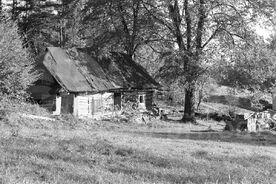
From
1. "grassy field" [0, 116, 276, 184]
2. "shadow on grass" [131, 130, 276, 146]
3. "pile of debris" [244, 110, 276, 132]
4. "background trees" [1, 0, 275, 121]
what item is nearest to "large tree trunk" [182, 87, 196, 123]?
"background trees" [1, 0, 275, 121]

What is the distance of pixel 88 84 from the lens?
89.2ft

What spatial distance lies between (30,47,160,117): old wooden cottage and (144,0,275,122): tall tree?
499cm

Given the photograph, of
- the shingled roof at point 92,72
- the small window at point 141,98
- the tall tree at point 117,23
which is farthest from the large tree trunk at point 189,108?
the tall tree at point 117,23

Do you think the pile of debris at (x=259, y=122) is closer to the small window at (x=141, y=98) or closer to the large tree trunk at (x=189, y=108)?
the large tree trunk at (x=189, y=108)

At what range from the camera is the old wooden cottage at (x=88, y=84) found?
25234mm

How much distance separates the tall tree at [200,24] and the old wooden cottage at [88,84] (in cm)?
499

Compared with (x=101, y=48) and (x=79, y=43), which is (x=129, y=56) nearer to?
(x=101, y=48)

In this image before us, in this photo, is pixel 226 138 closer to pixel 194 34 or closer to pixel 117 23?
pixel 194 34

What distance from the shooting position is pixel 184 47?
28781mm

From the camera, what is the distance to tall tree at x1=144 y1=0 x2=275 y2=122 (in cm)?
2653

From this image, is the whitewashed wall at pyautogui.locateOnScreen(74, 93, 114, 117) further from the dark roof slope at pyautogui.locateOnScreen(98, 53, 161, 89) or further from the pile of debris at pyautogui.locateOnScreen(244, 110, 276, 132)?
the pile of debris at pyautogui.locateOnScreen(244, 110, 276, 132)

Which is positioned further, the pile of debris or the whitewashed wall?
the whitewashed wall

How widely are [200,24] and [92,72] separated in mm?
10203

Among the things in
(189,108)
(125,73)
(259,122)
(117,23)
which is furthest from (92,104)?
(259,122)
